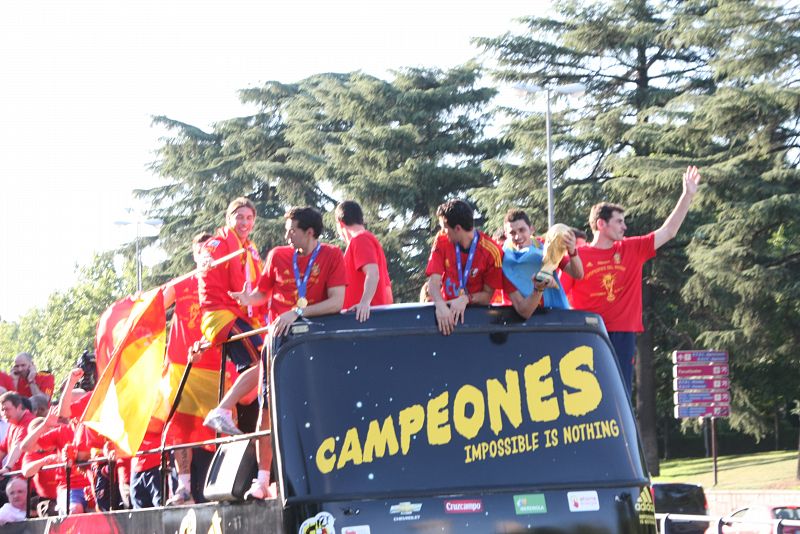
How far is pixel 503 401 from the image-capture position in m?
6.34

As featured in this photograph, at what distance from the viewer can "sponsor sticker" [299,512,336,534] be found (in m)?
5.87

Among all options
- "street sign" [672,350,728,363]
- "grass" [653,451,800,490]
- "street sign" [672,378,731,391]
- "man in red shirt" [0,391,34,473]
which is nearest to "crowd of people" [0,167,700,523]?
"man in red shirt" [0,391,34,473]

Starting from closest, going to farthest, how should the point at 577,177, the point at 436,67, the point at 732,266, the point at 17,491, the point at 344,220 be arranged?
the point at 344,220 → the point at 17,491 → the point at 732,266 → the point at 577,177 → the point at 436,67

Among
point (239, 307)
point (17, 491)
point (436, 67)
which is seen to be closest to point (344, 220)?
point (239, 307)

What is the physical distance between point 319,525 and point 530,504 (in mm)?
947

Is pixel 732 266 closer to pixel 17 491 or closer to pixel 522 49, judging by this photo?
pixel 522 49

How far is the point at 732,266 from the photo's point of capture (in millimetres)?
34875

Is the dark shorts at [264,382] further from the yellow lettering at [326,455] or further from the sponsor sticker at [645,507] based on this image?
the sponsor sticker at [645,507]

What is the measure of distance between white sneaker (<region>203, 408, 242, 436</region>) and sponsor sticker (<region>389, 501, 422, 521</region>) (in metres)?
1.21

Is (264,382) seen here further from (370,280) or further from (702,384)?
(702,384)

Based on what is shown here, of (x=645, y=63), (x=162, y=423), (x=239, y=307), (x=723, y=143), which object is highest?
(x=645, y=63)

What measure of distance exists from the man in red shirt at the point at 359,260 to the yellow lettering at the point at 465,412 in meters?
→ 1.26

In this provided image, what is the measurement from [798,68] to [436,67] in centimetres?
1535

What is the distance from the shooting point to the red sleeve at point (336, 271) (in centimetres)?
728
